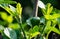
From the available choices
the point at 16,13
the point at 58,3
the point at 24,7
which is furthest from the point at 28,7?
the point at 16,13

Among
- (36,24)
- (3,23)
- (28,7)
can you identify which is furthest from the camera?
(28,7)

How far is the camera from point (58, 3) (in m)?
0.86

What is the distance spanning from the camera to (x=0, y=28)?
19.9 inches

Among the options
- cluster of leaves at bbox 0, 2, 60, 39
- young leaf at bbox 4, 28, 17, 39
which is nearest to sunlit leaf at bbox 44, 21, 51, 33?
cluster of leaves at bbox 0, 2, 60, 39

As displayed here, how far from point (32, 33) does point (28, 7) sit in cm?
28

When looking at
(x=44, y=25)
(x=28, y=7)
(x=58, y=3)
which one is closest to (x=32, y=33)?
(x=44, y=25)

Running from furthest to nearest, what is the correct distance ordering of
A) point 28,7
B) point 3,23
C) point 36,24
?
1. point 28,7
2. point 36,24
3. point 3,23

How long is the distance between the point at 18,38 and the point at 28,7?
26 cm

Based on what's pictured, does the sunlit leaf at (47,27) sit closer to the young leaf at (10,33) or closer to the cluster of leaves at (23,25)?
the cluster of leaves at (23,25)

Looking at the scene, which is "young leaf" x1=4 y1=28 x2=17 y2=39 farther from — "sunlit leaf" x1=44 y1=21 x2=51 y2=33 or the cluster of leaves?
"sunlit leaf" x1=44 y1=21 x2=51 y2=33

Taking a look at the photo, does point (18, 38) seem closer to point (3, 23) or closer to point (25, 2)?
point (3, 23)

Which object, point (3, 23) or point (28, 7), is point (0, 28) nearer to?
point (3, 23)

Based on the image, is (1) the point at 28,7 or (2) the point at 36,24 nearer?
(2) the point at 36,24

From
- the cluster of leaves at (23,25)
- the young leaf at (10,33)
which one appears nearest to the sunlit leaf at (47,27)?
the cluster of leaves at (23,25)
